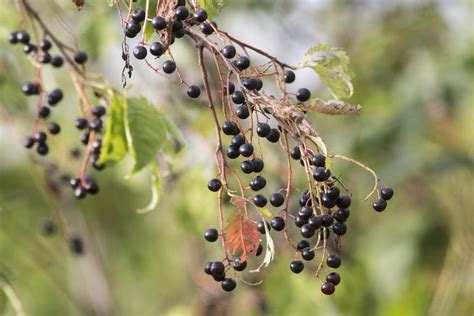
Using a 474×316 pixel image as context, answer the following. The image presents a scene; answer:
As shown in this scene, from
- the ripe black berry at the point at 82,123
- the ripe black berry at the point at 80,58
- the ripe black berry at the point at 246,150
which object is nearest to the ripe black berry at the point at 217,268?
the ripe black berry at the point at 246,150

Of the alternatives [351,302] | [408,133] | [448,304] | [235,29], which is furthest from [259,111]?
[235,29]

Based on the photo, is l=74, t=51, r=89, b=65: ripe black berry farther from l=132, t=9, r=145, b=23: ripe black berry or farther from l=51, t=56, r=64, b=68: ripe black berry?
l=132, t=9, r=145, b=23: ripe black berry

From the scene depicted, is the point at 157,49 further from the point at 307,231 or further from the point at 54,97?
the point at 54,97

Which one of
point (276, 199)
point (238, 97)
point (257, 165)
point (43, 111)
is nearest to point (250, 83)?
point (238, 97)

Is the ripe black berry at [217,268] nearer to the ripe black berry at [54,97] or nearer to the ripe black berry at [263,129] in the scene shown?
the ripe black berry at [263,129]

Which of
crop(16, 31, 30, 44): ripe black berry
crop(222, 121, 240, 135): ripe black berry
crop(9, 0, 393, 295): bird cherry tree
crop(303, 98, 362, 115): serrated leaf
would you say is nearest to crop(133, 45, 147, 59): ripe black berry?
crop(9, 0, 393, 295): bird cherry tree
